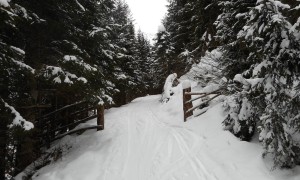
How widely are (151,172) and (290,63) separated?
4.32 metres

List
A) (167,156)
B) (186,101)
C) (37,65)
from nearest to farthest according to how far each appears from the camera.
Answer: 1. (167,156)
2. (37,65)
3. (186,101)

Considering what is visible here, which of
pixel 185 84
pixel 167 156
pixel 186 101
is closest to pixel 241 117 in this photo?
pixel 167 156

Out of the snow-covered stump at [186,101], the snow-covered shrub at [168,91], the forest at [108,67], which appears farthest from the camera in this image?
the snow-covered shrub at [168,91]

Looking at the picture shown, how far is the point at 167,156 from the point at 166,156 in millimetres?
34

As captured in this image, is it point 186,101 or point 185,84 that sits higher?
point 185,84

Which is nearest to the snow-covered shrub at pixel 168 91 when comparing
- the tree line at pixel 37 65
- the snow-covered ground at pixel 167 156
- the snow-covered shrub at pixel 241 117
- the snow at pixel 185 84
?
the snow at pixel 185 84

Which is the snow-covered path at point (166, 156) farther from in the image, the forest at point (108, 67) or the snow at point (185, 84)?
the snow at point (185, 84)

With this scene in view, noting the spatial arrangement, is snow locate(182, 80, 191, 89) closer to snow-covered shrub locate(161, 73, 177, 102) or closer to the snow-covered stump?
the snow-covered stump

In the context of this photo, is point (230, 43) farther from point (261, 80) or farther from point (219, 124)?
point (219, 124)

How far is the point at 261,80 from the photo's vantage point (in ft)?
20.7

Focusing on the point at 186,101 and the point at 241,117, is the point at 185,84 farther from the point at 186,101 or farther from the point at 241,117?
the point at 241,117

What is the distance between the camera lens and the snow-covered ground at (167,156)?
6.86 metres

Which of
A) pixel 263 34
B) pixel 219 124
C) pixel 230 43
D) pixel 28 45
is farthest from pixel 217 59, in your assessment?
pixel 28 45

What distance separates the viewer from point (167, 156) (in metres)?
8.92
